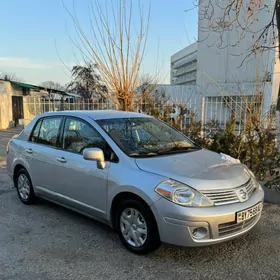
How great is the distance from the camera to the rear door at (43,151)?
442 centimetres

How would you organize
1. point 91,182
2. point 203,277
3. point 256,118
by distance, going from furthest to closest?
point 256,118, point 91,182, point 203,277

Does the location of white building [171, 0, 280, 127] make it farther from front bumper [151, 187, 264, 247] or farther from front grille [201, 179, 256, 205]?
front bumper [151, 187, 264, 247]

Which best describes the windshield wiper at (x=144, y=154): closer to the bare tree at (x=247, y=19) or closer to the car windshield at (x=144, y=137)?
the car windshield at (x=144, y=137)

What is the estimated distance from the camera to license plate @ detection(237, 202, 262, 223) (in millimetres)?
3028

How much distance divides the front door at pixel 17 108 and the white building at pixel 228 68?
1249cm

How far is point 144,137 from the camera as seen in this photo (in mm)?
4023

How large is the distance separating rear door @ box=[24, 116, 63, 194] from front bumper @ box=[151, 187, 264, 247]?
2047 millimetres

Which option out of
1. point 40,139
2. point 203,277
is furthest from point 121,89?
point 203,277

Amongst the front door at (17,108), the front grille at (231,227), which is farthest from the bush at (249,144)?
the front door at (17,108)

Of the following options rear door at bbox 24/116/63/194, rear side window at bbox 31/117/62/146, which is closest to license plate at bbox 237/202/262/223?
rear door at bbox 24/116/63/194

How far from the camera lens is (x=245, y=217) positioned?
10.1ft

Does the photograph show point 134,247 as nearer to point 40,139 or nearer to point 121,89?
point 40,139

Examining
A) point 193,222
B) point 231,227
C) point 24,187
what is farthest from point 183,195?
point 24,187

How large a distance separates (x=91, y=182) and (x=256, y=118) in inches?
146
